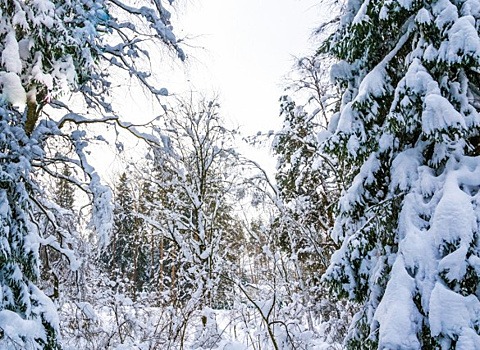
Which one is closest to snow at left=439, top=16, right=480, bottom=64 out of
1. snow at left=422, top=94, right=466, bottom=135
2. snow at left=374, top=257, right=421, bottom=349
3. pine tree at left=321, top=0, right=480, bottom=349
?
pine tree at left=321, top=0, right=480, bottom=349

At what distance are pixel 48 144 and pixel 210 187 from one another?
6321 millimetres

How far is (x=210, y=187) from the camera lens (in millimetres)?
11469

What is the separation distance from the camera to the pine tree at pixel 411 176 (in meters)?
2.91

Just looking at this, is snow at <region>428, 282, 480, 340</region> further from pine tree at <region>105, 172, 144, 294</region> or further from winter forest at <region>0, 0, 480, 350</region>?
pine tree at <region>105, 172, 144, 294</region>

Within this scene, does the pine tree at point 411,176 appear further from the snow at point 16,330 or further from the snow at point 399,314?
the snow at point 16,330

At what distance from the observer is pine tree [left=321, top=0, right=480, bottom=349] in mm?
2906

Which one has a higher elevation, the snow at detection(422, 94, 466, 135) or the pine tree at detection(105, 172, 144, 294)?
the pine tree at detection(105, 172, 144, 294)

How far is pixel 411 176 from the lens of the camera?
3504mm

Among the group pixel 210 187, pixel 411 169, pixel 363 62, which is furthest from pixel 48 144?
pixel 210 187

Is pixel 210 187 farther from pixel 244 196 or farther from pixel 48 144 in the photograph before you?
pixel 48 144

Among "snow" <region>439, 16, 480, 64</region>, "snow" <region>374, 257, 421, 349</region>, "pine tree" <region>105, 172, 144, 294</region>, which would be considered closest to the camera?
"snow" <region>374, 257, 421, 349</region>

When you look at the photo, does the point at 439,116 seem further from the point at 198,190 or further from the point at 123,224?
the point at 123,224

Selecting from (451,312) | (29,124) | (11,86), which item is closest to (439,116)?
(451,312)

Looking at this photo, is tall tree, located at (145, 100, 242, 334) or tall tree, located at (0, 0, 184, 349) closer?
tall tree, located at (0, 0, 184, 349)
